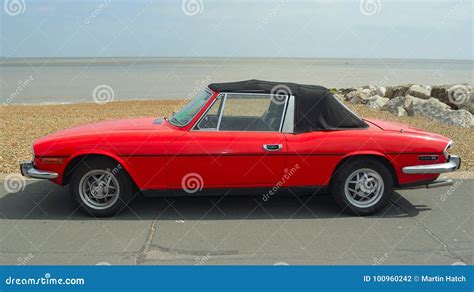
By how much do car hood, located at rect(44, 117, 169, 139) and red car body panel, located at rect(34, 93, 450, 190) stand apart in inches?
1.4

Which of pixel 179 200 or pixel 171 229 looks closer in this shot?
pixel 171 229

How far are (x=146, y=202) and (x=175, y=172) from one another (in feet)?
2.96

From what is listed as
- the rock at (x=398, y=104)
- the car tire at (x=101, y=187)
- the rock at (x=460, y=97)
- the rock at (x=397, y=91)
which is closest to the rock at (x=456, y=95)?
the rock at (x=460, y=97)

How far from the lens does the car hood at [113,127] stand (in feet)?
17.0

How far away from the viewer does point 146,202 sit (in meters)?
5.62

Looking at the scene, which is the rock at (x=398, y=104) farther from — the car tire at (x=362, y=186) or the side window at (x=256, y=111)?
the side window at (x=256, y=111)

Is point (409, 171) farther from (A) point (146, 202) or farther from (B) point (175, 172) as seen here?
(A) point (146, 202)

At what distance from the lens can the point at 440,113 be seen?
12141 millimetres

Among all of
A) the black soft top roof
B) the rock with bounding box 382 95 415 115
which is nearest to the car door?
the black soft top roof

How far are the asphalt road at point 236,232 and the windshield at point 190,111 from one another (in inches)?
39.6
